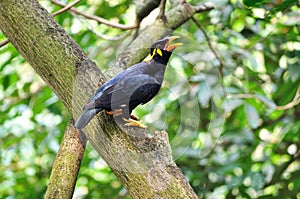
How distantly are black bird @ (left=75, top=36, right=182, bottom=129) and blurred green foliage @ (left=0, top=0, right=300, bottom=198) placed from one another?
37.1 inches

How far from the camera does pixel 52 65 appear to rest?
1933 millimetres

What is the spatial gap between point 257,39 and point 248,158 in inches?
27.2

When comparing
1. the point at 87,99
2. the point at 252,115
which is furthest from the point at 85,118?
the point at 252,115

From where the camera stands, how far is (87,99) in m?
1.86

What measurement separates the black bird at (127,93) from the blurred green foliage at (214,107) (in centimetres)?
94

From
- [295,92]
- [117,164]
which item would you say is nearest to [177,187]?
[117,164]

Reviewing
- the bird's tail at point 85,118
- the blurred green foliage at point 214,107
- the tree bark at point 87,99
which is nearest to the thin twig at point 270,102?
the blurred green foliage at point 214,107

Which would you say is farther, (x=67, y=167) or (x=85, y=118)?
(x=67, y=167)

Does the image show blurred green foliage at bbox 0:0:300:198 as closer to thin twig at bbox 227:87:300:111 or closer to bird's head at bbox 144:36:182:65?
thin twig at bbox 227:87:300:111

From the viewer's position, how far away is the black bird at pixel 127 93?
5.40 ft

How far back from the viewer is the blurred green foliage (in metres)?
2.94

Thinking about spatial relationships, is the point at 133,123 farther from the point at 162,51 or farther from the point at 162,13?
the point at 162,13

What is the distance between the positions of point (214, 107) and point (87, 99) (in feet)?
4.58

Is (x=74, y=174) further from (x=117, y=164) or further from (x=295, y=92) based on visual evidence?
(x=295, y=92)
